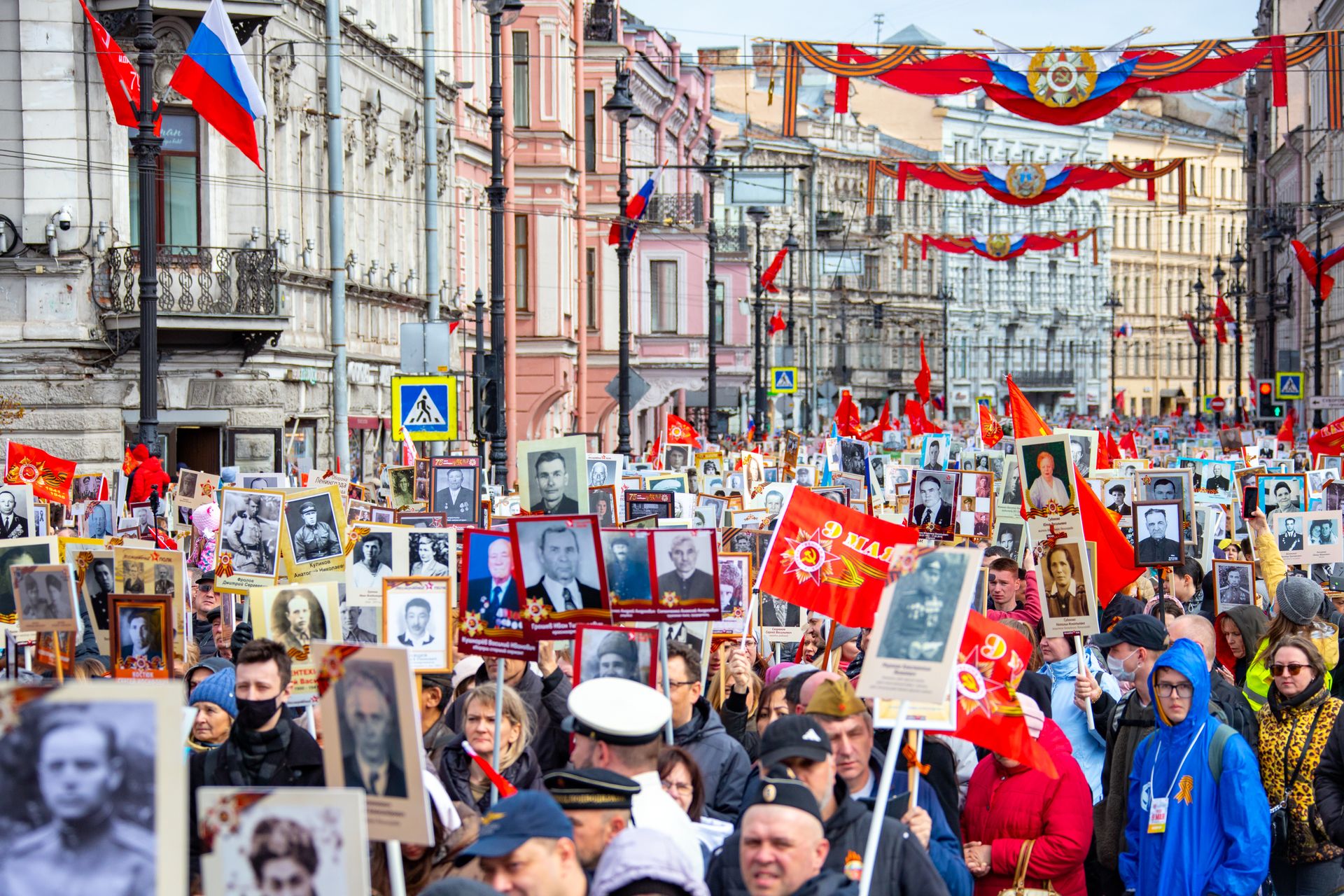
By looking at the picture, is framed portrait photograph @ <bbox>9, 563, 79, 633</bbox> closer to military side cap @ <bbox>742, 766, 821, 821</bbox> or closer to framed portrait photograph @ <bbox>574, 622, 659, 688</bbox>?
framed portrait photograph @ <bbox>574, 622, 659, 688</bbox>

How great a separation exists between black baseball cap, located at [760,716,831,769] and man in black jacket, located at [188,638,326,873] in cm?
155

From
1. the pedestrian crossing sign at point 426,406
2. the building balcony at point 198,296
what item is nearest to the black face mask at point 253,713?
the pedestrian crossing sign at point 426,406

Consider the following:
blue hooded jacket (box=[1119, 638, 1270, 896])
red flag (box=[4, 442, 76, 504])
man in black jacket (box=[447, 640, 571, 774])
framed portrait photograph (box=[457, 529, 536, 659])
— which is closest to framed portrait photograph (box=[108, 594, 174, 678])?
man in black jacket (box=[447, 640, 571, 774])

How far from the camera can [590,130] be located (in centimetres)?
4775

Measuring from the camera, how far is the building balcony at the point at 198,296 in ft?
77.0

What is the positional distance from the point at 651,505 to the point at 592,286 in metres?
32.2

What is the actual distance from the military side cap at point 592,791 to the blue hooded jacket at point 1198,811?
2516mm

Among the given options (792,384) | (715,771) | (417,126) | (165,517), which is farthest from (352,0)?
(715,771)

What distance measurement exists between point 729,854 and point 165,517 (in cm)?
1152

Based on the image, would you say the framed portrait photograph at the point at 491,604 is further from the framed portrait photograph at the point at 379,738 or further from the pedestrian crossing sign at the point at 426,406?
the pedestrian crossing sign at the point at 426,406

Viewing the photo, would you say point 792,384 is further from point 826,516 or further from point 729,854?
point 729,854

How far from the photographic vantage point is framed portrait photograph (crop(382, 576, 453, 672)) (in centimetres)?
879

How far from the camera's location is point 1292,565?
583 inches

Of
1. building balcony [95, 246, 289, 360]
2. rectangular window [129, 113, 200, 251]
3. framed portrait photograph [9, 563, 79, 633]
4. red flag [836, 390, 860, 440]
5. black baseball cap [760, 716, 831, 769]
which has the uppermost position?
rectangular window [129, 113, 200, 251]
